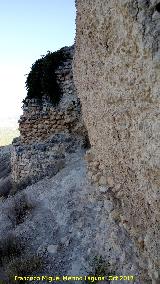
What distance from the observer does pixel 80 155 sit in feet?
29.8

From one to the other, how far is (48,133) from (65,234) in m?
4.81

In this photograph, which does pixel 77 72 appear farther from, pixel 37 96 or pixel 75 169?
pixel 37 96

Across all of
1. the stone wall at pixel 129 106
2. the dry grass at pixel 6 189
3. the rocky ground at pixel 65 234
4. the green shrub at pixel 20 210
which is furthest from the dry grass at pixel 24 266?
the dry grass at pixel 6 189

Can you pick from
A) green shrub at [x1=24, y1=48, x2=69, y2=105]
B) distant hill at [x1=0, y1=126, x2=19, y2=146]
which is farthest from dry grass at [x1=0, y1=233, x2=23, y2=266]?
distant hill at [x1=0, y1=126, x2=19, y2=146]

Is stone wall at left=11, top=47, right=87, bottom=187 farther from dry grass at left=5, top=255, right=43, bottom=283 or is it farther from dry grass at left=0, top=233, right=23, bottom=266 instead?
dry grass at left=5, top=255, right=43, bottom=283

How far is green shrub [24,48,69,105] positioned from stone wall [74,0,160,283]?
4455mm

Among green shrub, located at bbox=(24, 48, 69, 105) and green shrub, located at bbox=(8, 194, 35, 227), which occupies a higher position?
green shrub, located at bbox=(24, 48, 69, 105)

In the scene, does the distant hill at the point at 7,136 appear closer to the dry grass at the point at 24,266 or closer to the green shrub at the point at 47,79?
the green shrub at the point at 47,79

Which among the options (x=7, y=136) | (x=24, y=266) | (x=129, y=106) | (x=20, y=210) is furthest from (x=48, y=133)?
(x=7, y=136)

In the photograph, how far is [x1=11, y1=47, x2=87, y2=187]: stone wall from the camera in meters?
9.82

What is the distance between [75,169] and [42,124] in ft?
9.44

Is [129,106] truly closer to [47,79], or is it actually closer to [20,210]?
[20,210]

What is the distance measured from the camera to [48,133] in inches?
411

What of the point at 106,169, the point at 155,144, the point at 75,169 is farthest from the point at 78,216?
the point at 155,144
